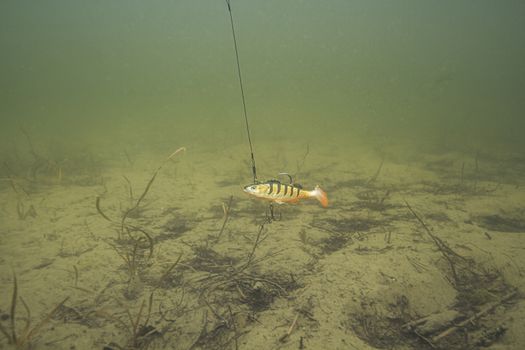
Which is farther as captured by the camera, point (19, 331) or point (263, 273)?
point (263, 273)

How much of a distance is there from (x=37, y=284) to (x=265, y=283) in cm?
218

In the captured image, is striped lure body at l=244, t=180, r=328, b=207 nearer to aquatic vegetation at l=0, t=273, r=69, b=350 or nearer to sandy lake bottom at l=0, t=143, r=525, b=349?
sandy lake bottom at l=0, t=143, r=525, b=349

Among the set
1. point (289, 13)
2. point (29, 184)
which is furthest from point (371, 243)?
point (289, 13)

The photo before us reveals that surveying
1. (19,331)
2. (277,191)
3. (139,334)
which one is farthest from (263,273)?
(19,331)

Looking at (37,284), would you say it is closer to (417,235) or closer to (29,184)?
(417,235)

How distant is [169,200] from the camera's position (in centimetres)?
547

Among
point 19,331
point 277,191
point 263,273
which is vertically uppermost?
point 277,191

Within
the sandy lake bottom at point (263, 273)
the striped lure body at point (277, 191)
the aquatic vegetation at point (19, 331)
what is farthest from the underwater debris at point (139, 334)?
the striped lure body at point (277, 191)

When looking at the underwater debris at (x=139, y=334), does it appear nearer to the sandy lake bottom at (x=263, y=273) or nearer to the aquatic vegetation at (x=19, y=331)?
the sandy lake bottom at (x=263, y=273)

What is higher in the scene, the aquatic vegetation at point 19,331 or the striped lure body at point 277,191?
the striped lure body at point 277,191

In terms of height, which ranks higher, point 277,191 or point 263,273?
point 277,191

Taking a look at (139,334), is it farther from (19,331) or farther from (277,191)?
(277,191)

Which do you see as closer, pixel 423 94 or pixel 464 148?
pixel 464 148

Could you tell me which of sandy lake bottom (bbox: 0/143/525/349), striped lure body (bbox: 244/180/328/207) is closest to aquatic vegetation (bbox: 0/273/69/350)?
sandy lake bottom (bbox: 0/143/525/349)
